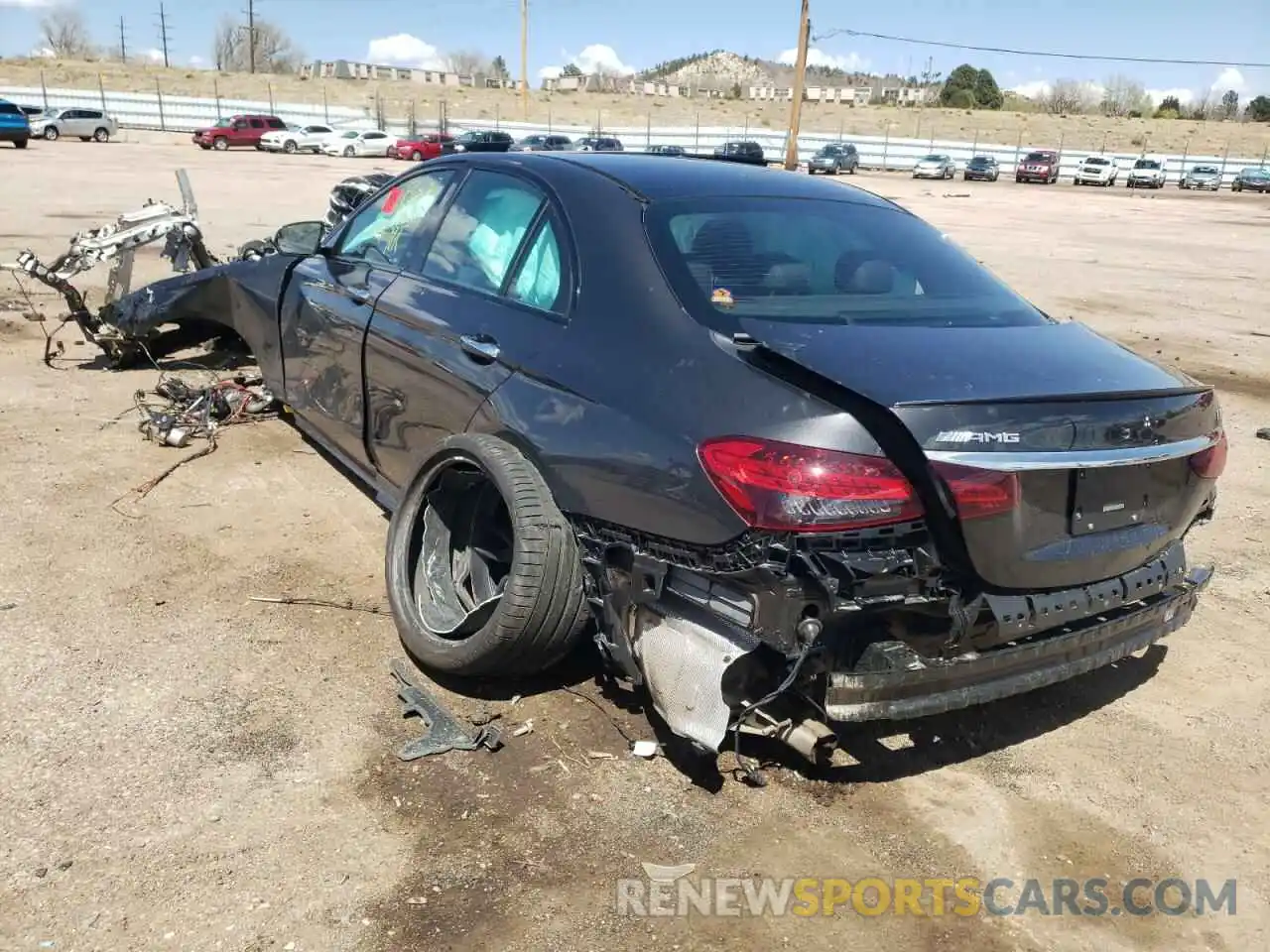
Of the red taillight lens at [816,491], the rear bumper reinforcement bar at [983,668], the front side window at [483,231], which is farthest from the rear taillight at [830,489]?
the front side window at [483,231]

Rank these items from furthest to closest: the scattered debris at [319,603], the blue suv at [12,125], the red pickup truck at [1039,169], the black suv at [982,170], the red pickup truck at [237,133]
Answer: the red pickup truck at [1039,169] < the black suv at [982,170] < the red pickup truck at [237,133] < the blue suv at [12,125] < the scattered debris at [319,603]

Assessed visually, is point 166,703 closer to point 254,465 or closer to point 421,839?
point 421,839

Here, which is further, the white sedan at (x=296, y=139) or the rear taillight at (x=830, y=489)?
the white sedan at (x=296, y=139)

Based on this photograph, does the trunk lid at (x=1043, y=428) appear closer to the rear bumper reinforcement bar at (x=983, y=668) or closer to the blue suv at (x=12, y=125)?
the rear bumper reinforcement bar at (x=983, y=668)

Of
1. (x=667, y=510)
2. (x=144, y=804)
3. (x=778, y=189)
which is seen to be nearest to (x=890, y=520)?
(x=667, y=510)

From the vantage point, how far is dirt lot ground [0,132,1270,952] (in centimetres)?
239

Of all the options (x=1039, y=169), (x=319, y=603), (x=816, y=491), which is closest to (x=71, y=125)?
(x=1039, y=169)

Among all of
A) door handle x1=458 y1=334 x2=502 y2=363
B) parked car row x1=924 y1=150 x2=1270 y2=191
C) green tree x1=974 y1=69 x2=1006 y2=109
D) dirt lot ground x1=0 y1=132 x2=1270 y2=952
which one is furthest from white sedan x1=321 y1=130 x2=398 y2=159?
green tree x1=974 y1=69 x2=1006 y2=109

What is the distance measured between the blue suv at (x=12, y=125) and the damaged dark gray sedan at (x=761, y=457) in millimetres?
40712

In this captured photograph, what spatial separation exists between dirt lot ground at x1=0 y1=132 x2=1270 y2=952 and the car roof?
5.55 feet

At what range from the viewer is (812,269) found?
130 inches

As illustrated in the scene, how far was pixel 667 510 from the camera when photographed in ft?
8.56

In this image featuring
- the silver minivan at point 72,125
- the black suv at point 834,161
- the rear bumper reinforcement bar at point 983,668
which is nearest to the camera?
the rear bumper reinforcement bar at point 983,668

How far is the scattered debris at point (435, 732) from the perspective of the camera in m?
3.01
